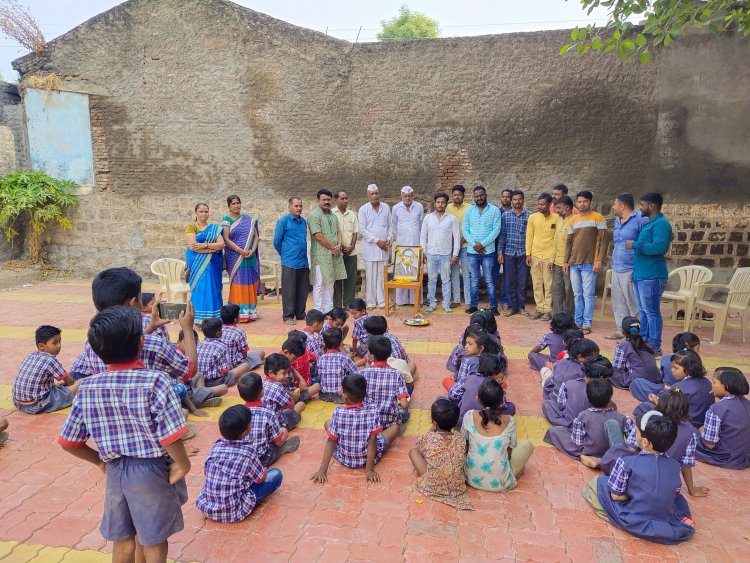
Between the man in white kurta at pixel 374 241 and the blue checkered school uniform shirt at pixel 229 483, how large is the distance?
571 centimetres

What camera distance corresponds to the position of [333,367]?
4922 millimetres

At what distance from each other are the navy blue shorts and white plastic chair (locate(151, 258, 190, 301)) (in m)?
5.95

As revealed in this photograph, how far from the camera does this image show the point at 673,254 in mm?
9398

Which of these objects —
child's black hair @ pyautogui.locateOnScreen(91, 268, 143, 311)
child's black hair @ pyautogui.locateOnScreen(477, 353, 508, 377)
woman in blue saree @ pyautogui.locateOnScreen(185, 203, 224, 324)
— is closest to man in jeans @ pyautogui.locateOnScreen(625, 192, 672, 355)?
child's black hair @ pyautogui.locateOnScreen(477, 353, 508, 377)

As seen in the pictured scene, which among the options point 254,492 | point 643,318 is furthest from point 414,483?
point 643,318

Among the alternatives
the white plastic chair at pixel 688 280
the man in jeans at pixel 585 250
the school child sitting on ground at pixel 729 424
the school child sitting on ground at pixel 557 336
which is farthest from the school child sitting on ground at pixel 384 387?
the white plastic chair at pixel 688 280

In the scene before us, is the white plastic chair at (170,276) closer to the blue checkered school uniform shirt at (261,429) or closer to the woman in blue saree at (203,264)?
the woman in blue saree at (203,264)

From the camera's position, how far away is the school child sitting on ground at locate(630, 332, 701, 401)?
15.9ft

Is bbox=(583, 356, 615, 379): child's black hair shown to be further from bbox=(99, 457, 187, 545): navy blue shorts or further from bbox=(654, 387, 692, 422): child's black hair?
bbox=(99, 457, 187, 545): navy blue shorts

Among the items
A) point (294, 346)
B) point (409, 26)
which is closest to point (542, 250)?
point (294, 346)

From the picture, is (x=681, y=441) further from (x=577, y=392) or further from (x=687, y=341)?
(x=687, y=341)

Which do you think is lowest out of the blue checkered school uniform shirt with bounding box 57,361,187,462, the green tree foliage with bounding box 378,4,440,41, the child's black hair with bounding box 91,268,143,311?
the blue checkered school uniform shirt with bounding box 57,361,187,462

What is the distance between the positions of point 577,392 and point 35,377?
457 cm

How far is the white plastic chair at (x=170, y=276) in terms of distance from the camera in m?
8.20
